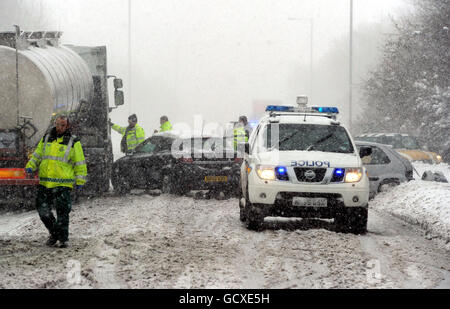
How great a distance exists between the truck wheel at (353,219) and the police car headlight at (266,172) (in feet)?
3.67

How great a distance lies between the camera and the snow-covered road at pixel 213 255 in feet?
25.1

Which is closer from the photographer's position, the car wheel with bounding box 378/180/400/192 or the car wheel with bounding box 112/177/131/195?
the car wheel with bounding box 378/180/400/192

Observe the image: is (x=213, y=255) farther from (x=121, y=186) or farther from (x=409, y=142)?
(x=409, y=142)

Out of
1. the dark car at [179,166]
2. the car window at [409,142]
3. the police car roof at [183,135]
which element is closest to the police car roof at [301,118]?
the dark car at [179,166]

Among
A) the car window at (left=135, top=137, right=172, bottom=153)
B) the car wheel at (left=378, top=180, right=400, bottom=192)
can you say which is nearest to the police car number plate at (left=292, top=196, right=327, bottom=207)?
the car wheel at (left=378, top=180, right=400, bottom=192)

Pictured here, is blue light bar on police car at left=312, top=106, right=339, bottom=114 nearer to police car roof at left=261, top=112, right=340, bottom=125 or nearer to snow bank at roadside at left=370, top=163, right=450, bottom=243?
police car roof at left=261, top=112, right=340, bottom=125

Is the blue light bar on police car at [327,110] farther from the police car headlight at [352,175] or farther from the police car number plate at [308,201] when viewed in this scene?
the police car number plate at [308,201]

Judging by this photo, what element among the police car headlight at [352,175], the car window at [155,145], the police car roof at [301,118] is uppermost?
the police car roof at [301,118]

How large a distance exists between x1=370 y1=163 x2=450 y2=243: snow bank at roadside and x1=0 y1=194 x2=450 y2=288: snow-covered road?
33cm

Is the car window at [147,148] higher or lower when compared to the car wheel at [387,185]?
higher

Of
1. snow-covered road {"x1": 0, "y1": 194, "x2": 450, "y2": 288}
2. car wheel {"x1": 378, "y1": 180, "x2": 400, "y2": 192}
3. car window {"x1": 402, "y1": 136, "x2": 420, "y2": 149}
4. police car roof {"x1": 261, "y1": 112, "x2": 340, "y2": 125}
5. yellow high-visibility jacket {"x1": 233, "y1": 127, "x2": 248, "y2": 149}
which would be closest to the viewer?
snow-covered road {"x1": 0, "y1": 194, "x2": 450, "y2": 288}

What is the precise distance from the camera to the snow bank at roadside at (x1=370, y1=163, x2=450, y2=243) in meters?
12.1

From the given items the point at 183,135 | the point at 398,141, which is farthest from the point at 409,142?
the point at 183,135

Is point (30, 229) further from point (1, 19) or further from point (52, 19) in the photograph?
point (52, 19)
